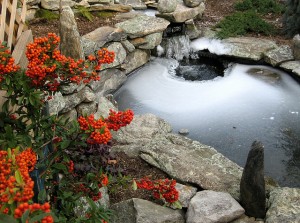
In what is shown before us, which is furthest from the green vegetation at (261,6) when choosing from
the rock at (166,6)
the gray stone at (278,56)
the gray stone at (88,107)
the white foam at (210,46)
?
the gray stone at (88,107)

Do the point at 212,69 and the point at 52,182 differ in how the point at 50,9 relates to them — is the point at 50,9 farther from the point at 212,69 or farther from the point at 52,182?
the point at 52,182

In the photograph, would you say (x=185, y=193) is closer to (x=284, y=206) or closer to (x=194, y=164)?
(x=194, y=164)

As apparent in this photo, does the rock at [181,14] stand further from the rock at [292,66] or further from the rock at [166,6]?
the rock at [292,66]

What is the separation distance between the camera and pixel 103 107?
7418mm

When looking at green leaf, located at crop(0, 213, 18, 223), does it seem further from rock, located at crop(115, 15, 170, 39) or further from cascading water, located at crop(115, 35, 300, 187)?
rock, located at crop(115, 15, 170, 39)

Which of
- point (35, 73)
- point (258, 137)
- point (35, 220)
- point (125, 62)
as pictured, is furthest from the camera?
point (125, 62)

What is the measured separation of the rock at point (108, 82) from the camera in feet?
27.1

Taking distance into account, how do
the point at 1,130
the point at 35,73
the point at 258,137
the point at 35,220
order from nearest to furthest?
the point at 35,220
the point at 35,73
the point at 1,130
the point at 258,137

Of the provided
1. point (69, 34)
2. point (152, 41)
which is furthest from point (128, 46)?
point (69, 34)

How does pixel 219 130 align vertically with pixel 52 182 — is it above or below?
below

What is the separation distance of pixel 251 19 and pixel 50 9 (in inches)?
226

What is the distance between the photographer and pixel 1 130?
10.6 ft

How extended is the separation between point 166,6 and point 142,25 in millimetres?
1311

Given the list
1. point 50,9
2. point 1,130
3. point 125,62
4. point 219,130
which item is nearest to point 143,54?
point 125,62
